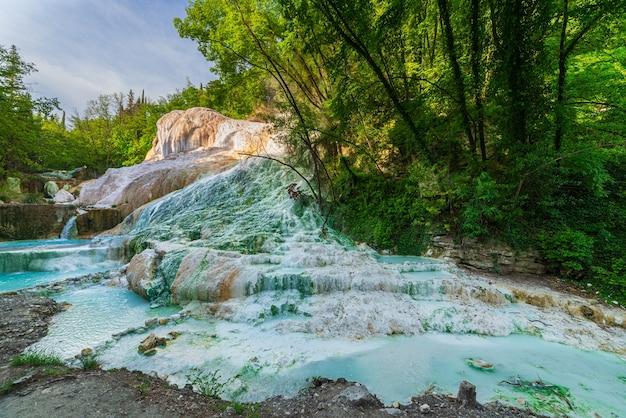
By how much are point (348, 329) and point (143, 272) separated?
14.8ft

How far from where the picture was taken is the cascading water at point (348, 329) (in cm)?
304

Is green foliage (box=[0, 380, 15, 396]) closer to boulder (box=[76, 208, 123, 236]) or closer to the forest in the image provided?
the forest

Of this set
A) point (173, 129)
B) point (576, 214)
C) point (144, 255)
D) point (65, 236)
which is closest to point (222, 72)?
point (173, 129)

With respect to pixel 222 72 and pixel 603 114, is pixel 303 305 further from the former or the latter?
pixel 222 72

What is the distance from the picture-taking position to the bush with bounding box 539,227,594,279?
5.67m

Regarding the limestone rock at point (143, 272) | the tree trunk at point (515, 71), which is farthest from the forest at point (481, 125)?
the limestone rock at point (143, 272)

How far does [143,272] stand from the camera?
19.5 ft

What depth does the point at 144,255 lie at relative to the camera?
6.45 meters

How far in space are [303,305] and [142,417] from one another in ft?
9.52

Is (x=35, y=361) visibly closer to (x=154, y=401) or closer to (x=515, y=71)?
(x=154, y=401)

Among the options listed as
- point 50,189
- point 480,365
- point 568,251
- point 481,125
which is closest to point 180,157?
point 50,189

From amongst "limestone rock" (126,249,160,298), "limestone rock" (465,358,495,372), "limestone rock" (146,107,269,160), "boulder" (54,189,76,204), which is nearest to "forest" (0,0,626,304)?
"limestone rock" (465,358,495,372)

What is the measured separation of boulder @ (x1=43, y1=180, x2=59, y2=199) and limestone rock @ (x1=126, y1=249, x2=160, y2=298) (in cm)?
1584

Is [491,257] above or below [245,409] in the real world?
above
